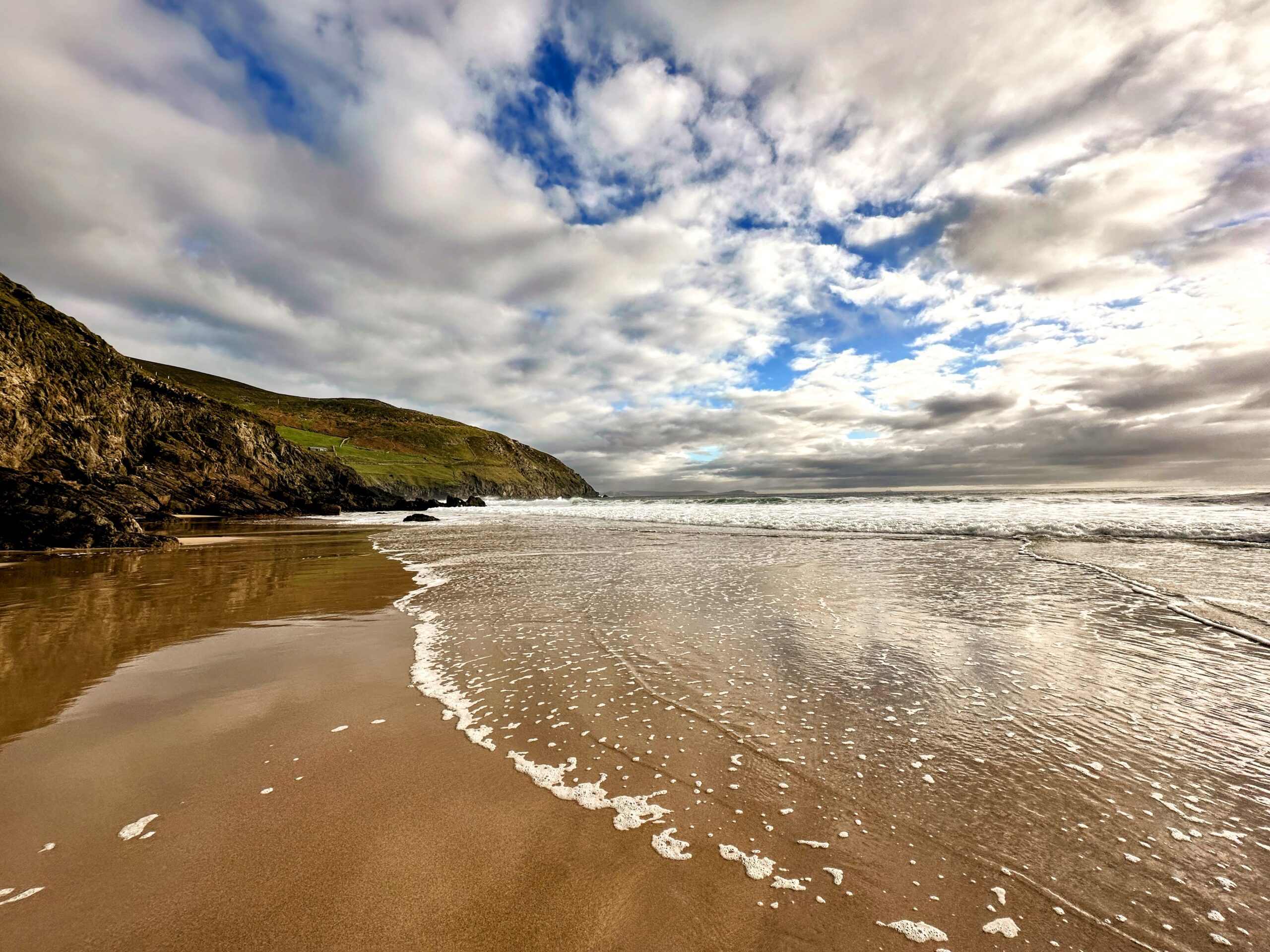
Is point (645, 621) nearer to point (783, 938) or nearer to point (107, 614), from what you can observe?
point (783, 938)

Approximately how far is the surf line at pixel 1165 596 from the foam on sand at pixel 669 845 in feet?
27.8

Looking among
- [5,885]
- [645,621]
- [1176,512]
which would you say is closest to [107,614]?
[5,885]

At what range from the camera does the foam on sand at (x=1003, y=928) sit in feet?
7.36

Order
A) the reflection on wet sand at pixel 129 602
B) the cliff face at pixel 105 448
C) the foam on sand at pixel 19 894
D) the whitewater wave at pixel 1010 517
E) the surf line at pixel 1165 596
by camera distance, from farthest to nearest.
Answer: the whitewater wave at pixel 1010 517
the cliff face at pixel 105 448
the surf line at pixel 1165 596
the reflection on wet sand at pixel 129 602
the foam on sand at pixel 19 894

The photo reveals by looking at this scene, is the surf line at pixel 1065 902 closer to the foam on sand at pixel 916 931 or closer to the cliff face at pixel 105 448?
the foam on sand at pixel 916 931

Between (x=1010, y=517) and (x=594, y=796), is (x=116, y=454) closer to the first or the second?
(x=594, y=796)

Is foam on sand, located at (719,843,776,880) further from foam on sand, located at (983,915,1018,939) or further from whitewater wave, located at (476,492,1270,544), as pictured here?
whitewater wave, located at (476,492,1270,544)

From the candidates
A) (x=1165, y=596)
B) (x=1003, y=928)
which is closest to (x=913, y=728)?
(x=1003, y=928)

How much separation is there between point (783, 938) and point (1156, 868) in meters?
2.14

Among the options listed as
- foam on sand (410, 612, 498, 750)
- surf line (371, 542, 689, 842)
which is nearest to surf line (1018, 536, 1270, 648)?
surf line (371, 542, 689, 842)

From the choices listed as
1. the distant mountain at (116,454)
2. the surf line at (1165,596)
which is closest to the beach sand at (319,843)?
the surf line at (1165,596)

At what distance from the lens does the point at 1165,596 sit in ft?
29.6

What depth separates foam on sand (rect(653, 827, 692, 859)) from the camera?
108 inches

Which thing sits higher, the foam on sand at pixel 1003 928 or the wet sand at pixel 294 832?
the wet sand at pixel 294 832
